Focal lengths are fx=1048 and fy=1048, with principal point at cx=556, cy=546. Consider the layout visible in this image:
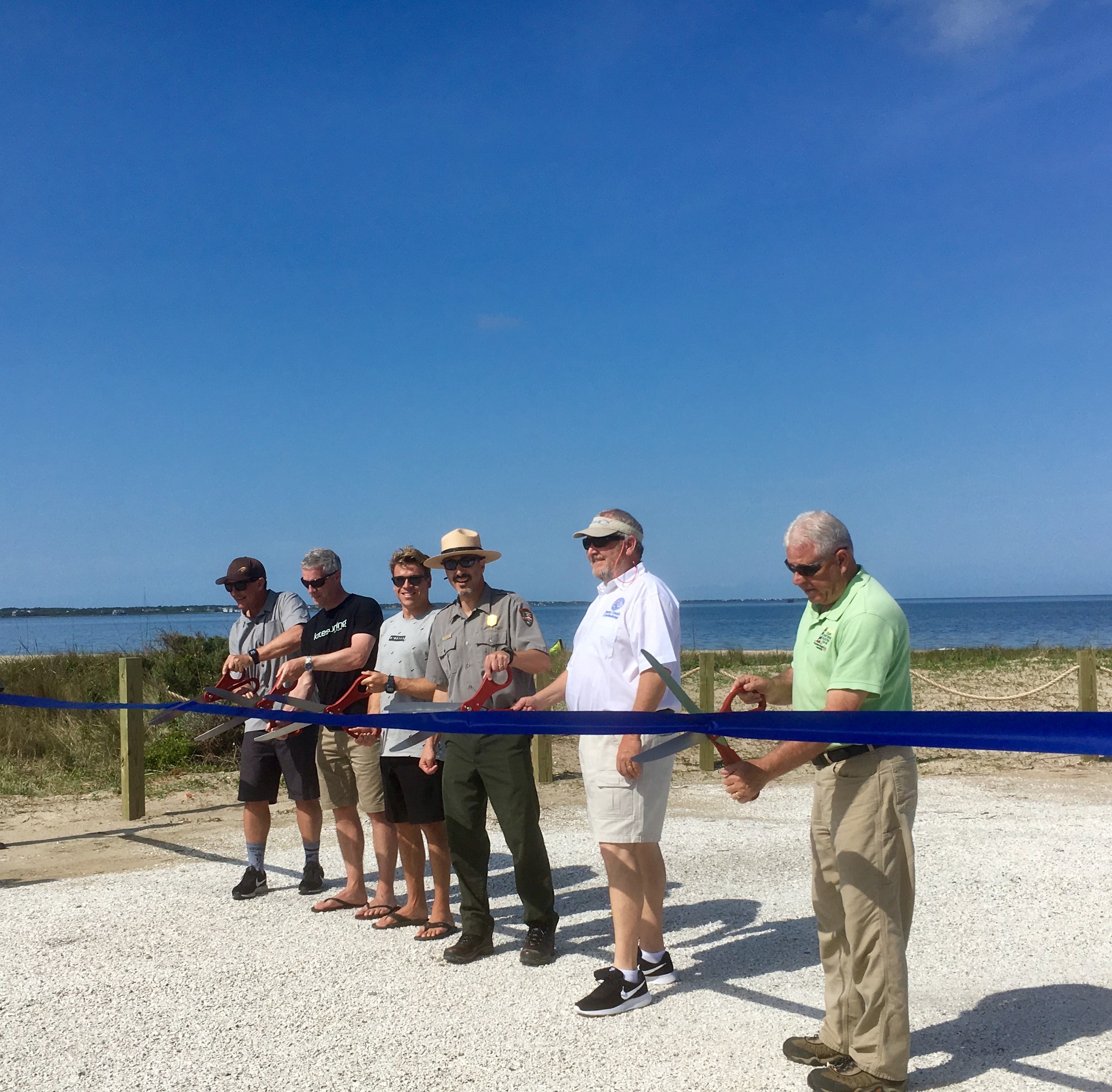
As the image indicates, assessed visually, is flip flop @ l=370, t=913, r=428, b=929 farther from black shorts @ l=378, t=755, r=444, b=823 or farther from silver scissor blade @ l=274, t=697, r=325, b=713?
silver scissor blade @ l=274, t=697, r=325, b=713

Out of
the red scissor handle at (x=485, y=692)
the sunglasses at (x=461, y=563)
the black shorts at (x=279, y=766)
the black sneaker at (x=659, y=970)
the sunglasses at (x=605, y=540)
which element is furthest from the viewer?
the black shorts at (x=279, y=766)

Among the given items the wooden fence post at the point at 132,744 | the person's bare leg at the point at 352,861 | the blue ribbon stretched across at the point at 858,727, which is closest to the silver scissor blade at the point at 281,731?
the person's bare leg at the point at 352,861

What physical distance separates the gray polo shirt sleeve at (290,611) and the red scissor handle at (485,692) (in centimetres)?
174

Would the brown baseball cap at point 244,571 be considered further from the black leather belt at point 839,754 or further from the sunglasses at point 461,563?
the black leather belt at point 839,754

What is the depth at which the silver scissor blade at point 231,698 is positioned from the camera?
5664 mm

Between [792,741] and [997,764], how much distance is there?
9.38 m

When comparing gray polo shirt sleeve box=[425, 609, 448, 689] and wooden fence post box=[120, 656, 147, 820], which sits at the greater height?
gray polo shirt sleeve box=[425, 609, 448, 689]

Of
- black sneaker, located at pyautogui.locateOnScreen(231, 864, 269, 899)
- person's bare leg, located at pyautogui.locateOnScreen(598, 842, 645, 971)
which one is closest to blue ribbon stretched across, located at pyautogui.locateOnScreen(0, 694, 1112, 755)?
person's bare leg, located at pyautogui.locateOnScreen(598, 842, 645, 971)

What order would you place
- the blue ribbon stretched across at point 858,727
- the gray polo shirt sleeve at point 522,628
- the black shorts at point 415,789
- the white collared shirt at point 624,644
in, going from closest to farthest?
the blue ribbon stretched across at point 858,727, the white collared shirt at point 624,644, the gray polo shirt sleeve at point 522,628, the black shorts at point 415,789

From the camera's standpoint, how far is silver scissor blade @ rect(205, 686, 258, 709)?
566 centimetres

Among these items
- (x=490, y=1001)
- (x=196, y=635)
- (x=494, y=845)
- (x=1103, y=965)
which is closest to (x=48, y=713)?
(x=196, y=635)

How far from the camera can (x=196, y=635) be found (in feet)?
58.6

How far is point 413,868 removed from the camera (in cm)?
551

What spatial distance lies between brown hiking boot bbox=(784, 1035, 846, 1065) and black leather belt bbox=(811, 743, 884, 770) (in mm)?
995
